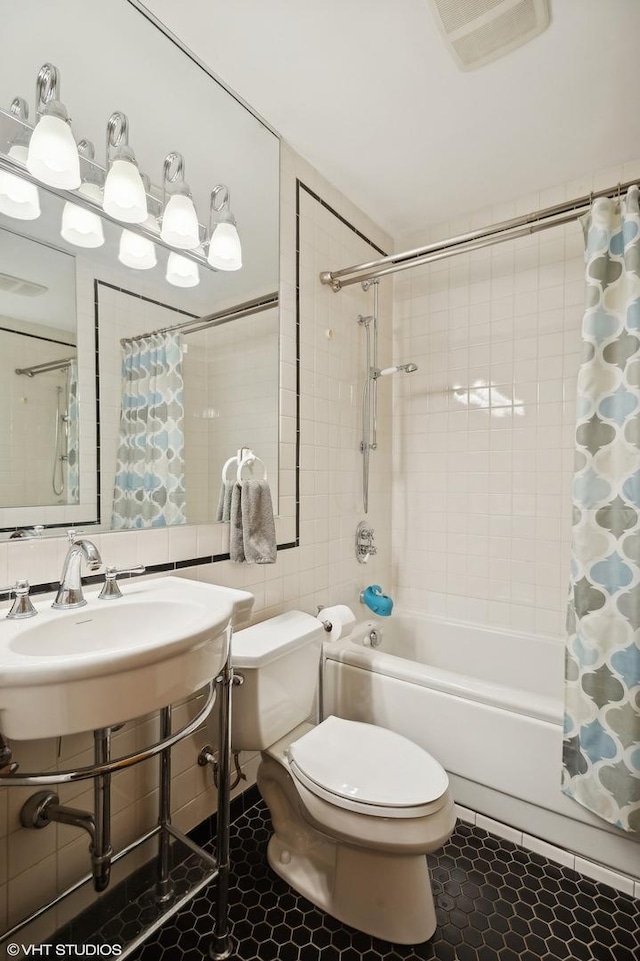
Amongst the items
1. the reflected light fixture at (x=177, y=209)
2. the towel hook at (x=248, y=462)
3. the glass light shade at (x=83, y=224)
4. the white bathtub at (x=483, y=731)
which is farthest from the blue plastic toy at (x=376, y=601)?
the glass light shade at (x=83, y=224)

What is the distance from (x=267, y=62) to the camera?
1.53 m

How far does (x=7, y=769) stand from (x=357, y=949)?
1.02 meters

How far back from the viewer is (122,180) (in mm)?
1278

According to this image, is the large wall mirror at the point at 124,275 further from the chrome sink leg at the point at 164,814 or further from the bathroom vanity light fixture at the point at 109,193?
the chrome sink leg at the point at 164,814

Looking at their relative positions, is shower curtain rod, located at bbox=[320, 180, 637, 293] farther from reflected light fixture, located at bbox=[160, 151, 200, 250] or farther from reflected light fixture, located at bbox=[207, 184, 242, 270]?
reflected light fixture, located at bbox=[160, 151, 200, 250]

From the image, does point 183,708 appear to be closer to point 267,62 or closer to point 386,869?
point 386,869

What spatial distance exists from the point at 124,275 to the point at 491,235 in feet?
4.38

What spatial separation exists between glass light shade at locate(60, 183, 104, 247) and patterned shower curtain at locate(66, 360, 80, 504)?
33cm

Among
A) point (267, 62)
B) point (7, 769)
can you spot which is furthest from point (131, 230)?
point (7, 769)

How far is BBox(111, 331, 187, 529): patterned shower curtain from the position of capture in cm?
136

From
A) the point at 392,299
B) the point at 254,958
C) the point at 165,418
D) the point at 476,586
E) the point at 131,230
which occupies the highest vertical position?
the point at 392,299

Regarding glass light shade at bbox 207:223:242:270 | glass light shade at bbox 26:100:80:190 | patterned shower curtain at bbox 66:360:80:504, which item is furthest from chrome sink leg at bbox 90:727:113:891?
glass light shade at bbox 207:223:242:270

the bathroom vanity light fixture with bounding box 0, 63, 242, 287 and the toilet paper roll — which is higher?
the bathroom vanity light fixture with bounding box 0, 63, 242, 287

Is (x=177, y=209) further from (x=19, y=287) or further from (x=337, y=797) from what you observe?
(x=337, y=797)
